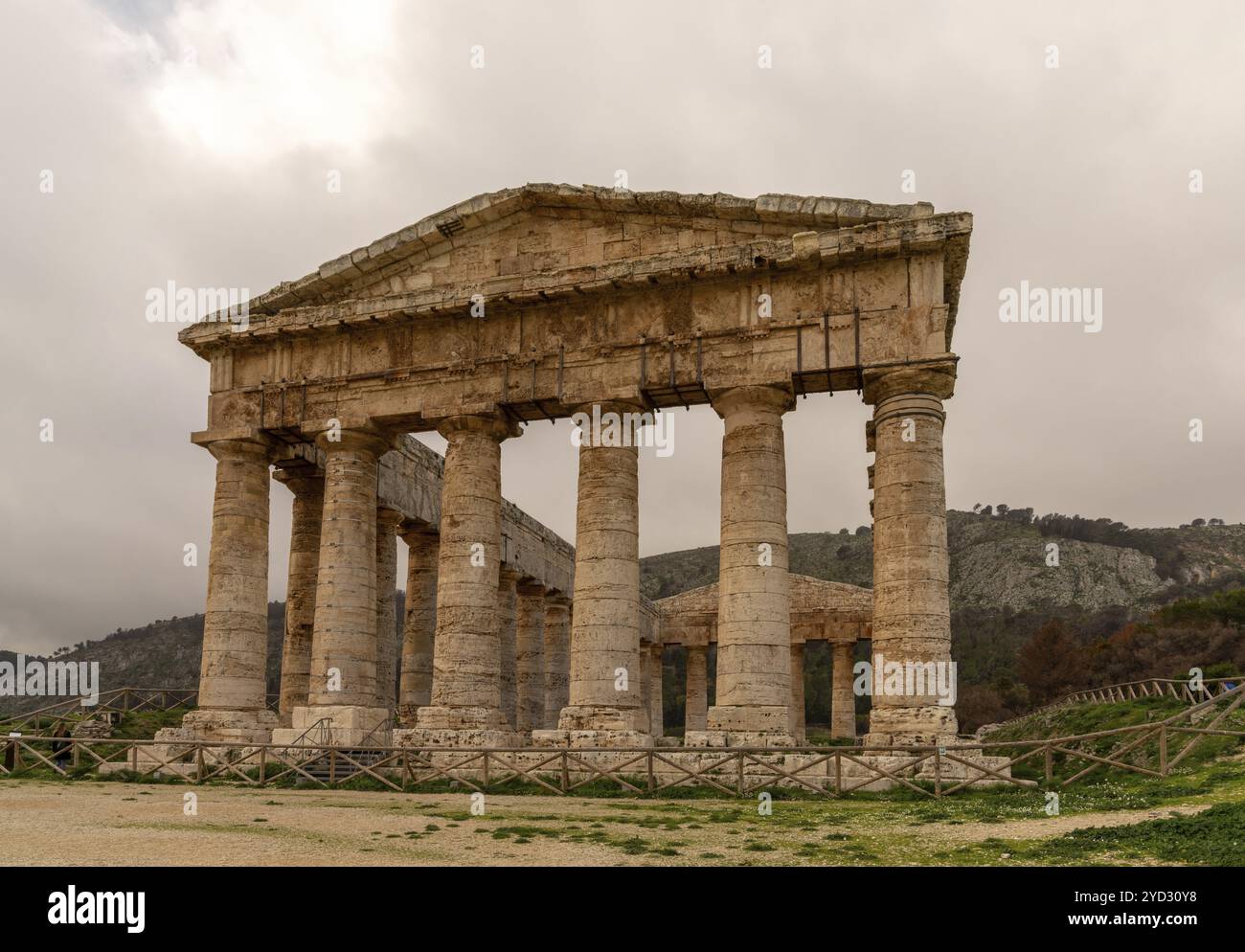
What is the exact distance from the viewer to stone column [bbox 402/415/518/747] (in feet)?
85.0

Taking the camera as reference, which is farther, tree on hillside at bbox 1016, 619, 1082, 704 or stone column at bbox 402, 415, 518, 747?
tree on hillside at bbox 1016, 619, 1082, 704

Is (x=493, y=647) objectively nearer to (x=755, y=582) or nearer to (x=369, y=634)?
(x=369, y=634)

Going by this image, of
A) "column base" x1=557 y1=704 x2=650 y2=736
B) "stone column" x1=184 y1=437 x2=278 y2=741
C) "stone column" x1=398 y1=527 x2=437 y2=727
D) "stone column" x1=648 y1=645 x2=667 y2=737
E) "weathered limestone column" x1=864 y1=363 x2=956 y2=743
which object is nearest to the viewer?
"weathered limestone column" x1=864 y1=363 x2=956 y2=743

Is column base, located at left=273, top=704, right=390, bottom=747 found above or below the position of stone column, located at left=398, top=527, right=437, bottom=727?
below

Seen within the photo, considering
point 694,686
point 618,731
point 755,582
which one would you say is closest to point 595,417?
point 755,582

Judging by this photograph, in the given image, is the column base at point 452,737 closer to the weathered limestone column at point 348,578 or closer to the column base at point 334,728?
the column base at point 334,728

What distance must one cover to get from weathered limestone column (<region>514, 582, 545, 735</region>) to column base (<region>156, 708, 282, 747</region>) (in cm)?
1569

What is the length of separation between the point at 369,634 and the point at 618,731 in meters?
8.09

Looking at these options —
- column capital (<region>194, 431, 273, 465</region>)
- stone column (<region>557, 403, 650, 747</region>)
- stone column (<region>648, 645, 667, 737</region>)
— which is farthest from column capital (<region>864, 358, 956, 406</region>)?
stone column (<region>648, 645, 667, 737</region>)

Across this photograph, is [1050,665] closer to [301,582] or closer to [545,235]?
[301,582]

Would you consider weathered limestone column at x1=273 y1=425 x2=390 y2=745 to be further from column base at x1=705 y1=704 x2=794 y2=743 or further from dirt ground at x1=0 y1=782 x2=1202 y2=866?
column base at x1=705 y1=704 x2=794 y2=743

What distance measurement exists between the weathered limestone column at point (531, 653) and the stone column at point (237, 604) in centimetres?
1488

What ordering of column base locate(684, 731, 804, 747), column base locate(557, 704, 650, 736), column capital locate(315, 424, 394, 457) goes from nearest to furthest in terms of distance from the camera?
column base locate(684, 731, 804, 747) → column base locate(557, 704, 650, 736) → column capital locate(315, 424, 394, 457)

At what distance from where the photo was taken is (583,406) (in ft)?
87.2
